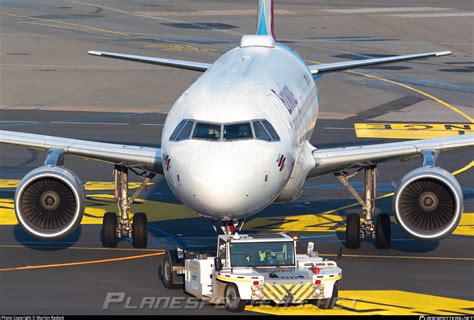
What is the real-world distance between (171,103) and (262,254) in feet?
120

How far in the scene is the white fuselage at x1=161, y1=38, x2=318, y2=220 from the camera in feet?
93.0

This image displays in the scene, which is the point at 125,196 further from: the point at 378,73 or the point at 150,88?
the point at 378,73

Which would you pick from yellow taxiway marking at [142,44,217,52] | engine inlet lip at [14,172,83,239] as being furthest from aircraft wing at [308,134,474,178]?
yellow taxiway marking at [142,44,217,52]

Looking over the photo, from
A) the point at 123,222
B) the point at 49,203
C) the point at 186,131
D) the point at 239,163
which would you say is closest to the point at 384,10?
the point at 123,222

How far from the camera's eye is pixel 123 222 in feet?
117

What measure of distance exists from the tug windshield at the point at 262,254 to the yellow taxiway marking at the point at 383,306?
1012 mm

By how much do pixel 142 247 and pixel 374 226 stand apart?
6.64m

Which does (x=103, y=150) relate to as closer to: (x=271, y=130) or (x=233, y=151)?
(x=271, y=130)

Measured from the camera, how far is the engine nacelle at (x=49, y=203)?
32188 millimetres

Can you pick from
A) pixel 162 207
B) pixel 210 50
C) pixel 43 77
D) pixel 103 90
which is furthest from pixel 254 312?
pixel 210 50

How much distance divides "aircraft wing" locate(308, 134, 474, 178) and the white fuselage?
90 cm

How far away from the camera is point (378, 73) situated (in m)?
78.2

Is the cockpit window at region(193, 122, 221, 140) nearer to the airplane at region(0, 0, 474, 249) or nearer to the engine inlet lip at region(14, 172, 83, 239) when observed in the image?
the airplane at region(0, 0, 474, 249)

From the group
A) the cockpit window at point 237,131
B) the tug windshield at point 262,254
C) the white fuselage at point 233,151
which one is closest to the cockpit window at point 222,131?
the cockpit window at point 237,131
